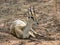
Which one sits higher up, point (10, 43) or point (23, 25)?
point (23, 25)

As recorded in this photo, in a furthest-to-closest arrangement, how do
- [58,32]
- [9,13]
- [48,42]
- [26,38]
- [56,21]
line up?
[9,13]
[56,21]
[58,32]
[26,38]
[48,42]

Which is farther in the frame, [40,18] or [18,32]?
[40,18]

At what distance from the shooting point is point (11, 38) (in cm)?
567

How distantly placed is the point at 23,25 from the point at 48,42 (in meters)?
0.88

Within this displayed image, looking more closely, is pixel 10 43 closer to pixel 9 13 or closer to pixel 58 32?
pixel 58 32

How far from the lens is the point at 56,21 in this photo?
269 inches

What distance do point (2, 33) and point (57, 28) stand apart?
5.02 feet

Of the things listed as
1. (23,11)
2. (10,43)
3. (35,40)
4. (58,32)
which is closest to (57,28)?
(58,32)

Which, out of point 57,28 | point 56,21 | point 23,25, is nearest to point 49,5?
point 56,21

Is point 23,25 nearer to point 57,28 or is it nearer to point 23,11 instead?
point 57,28

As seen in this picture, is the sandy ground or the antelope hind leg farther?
the antelope hind leg

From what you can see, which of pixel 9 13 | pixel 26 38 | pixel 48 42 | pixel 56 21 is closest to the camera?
pixel 48 42

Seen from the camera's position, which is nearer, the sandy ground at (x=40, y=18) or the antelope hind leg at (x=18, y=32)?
the sandy ground at (x=40, y=18)

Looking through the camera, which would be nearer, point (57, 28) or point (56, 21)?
point (57, 28)
